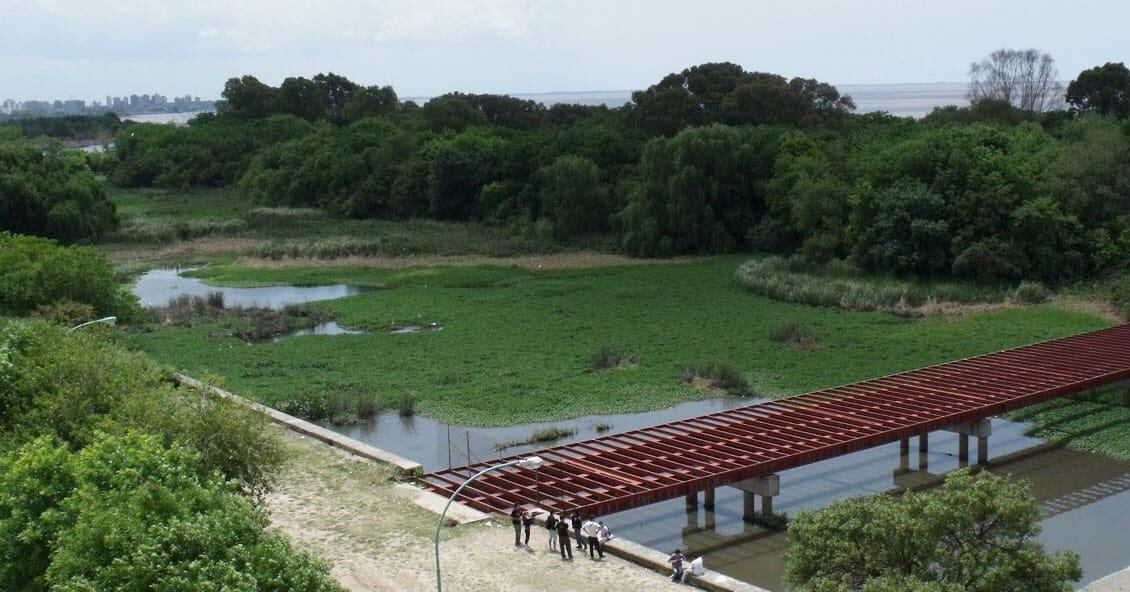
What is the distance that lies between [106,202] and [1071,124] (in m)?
62.2

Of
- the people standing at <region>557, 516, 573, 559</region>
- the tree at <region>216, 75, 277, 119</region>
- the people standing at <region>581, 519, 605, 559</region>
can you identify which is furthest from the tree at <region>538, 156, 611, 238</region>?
the tree at <region>216, 75, 277, 119</region>

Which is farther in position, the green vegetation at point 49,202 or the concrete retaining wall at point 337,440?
the green vegetation at point 49,202

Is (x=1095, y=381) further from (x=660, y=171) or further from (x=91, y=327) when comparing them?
(x=660, y=171)

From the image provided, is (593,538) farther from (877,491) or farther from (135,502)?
(877,491)

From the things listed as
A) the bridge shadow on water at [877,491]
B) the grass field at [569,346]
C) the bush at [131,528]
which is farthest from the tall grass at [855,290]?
the bush at [131,528]

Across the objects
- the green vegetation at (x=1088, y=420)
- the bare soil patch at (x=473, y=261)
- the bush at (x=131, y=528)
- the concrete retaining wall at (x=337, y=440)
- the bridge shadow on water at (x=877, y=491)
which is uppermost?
the bush at (x=131, y=528)

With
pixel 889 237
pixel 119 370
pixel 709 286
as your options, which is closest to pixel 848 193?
pixel 889 237

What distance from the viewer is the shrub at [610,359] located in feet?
138

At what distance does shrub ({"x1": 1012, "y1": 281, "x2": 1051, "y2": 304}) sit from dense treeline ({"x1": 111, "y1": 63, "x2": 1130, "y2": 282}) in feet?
8.04

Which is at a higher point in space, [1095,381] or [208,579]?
[208,579]

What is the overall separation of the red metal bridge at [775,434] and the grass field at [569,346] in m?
4.65

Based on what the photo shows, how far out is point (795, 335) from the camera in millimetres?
44750

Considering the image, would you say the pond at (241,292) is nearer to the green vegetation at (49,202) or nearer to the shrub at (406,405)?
the green vegetation at (49,202)

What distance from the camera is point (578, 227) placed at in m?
76.2
